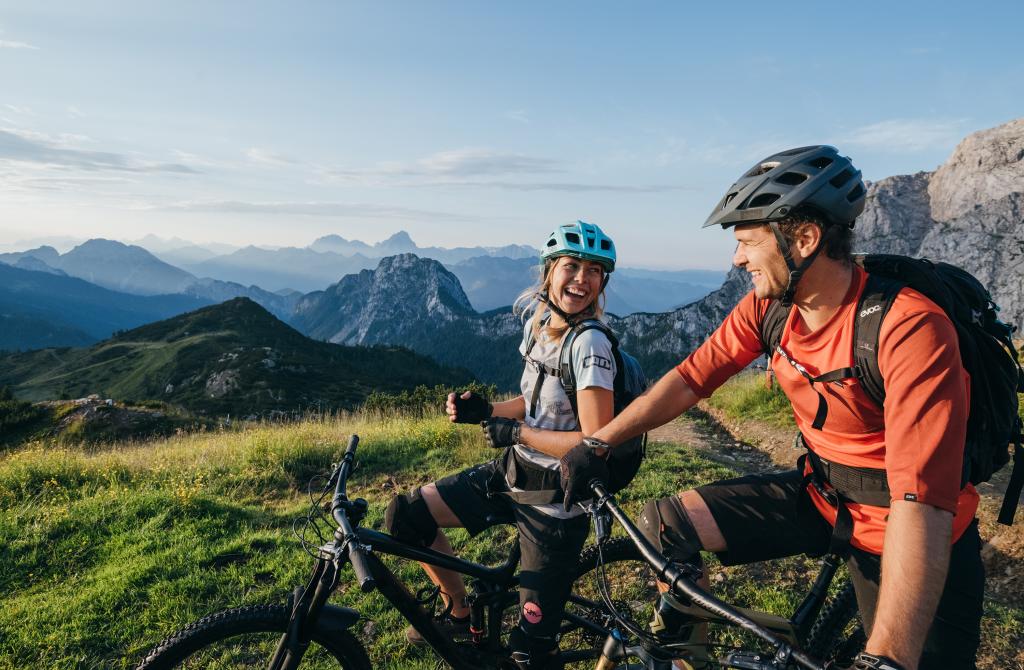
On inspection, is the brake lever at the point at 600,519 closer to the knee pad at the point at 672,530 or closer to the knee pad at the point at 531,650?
the knee pad at the point at 672,530

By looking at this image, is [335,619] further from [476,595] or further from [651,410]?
[651,410]

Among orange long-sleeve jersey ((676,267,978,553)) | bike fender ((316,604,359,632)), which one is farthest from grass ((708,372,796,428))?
bike fender ((316,604,359,632))

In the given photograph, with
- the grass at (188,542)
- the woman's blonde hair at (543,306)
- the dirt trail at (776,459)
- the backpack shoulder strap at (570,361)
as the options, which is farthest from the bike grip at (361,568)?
the dirt trail at (776,459)

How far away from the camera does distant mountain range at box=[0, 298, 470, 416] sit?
9256 centimetres

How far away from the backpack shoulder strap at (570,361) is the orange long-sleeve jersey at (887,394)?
0.38 m

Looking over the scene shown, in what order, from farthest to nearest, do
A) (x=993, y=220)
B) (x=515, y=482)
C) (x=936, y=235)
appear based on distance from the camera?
(x=936, y=235) < (x=993, y=220) < (x=515, y=482)

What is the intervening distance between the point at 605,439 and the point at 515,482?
73 centimetres

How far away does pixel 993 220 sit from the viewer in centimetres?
14875

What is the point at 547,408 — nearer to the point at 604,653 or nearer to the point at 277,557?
the point at 604,653

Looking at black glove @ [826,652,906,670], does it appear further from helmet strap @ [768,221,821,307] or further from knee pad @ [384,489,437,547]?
knee pad @ [384,489,437,547]

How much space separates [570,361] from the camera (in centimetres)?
333

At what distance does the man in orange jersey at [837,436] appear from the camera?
2.13 meters

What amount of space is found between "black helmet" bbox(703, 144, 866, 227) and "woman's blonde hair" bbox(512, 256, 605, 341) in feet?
3.35

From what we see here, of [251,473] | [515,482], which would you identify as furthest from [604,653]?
[251,473]
